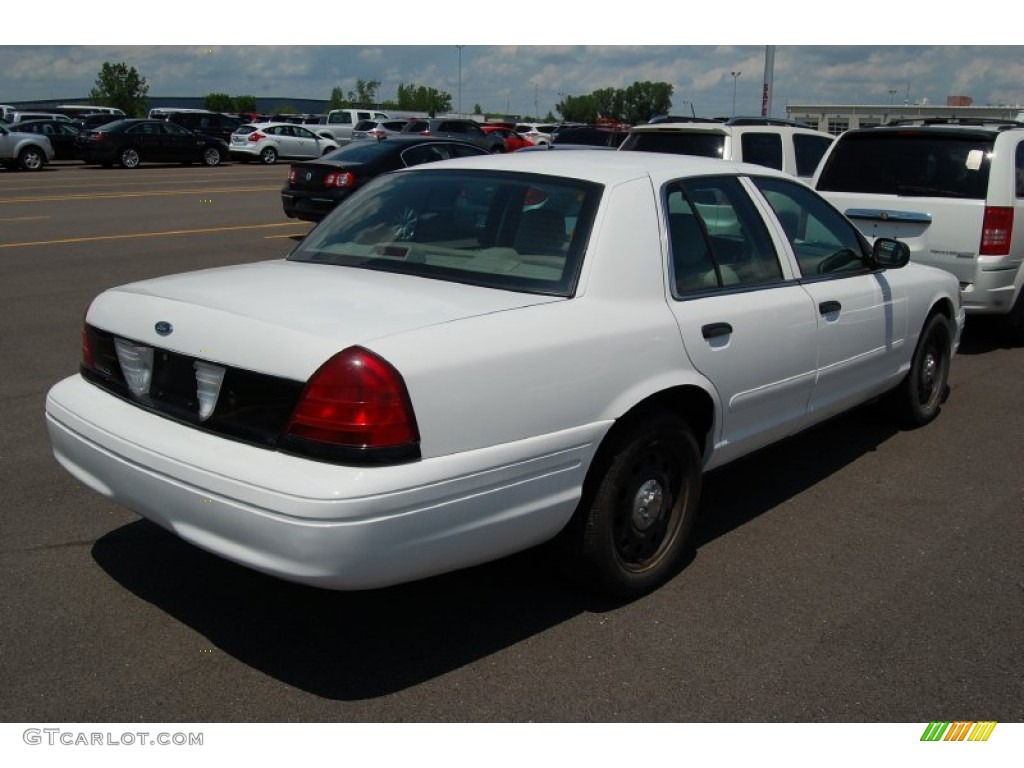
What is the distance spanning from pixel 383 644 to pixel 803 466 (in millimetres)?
2943

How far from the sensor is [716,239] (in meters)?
4.45

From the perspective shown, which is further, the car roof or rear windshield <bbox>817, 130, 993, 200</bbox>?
rear windshield <bbox>817, 130, 993, 200</bbox>

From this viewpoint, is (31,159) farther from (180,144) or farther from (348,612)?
(348,612)

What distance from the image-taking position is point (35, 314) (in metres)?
9.09

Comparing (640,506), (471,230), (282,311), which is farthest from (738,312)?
(282,311)

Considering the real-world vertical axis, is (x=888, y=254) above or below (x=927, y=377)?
above

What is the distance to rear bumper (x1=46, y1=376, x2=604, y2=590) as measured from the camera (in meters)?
3.04

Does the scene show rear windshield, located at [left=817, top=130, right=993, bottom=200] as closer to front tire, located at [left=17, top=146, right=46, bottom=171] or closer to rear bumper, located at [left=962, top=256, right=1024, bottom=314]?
rear bumper, located at [left=962, top=256, right=1024, bottom=314]

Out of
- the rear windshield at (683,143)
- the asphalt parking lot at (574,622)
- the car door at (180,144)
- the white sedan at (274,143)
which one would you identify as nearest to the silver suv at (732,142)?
the rear windshield at (683,143)

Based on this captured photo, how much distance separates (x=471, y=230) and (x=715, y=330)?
1059 millimetres

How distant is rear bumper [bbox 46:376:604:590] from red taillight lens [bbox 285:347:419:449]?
9 cm

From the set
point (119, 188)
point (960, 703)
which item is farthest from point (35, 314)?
point (119, 188)

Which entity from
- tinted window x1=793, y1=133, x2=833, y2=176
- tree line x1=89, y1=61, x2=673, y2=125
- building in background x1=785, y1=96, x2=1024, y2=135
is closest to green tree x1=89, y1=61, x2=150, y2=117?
tree line x1=89, y1=61, x2=673, y2=125

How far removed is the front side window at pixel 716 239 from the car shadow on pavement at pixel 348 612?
119cm
